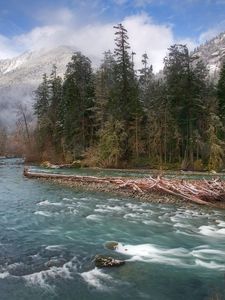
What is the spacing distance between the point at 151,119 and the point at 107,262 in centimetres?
4120

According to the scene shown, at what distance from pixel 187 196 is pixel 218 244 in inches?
381

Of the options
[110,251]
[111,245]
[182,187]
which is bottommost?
[110,251]

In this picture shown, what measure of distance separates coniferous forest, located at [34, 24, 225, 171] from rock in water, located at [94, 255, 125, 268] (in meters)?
35.7

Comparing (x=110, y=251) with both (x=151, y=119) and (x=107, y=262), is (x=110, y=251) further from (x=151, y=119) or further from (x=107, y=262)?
(x=151, y=119)

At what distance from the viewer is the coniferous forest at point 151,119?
162 feet

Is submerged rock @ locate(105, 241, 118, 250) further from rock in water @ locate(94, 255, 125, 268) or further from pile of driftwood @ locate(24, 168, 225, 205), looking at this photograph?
pile of driftwood @ locate(24, 168, 225, 205)

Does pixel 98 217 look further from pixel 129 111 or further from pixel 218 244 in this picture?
pixel 129 111

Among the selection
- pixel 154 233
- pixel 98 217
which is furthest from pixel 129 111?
pixel 154 233

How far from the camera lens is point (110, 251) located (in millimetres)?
14141

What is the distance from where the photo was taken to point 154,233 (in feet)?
54.7

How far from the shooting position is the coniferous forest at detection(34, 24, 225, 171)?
1946 inches

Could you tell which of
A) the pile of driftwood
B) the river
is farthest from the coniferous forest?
the river

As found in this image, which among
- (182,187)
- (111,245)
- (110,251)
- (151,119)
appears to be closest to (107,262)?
(110,251)

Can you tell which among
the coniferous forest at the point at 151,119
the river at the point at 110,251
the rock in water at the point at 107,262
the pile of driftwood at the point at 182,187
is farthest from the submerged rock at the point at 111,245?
the coniferous forest at the point at 151,119
